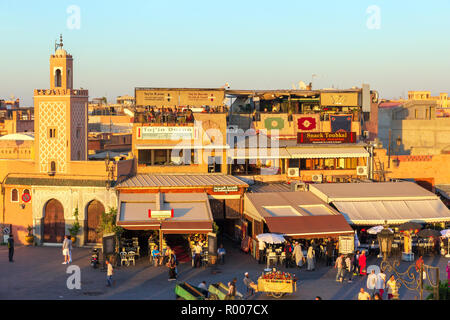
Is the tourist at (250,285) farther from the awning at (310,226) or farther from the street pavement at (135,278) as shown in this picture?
the awning at (310,226)

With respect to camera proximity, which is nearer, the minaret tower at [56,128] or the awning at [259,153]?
the minaret tower at [56,128]

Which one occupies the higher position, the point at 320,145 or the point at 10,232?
the point at 320,145

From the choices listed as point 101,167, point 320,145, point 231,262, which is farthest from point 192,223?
point 320,145

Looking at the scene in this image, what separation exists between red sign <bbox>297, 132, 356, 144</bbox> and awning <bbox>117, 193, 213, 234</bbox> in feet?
26.9

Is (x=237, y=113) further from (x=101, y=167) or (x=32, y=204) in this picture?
(x=32, y=204)

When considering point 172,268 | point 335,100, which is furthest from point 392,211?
point 172,268

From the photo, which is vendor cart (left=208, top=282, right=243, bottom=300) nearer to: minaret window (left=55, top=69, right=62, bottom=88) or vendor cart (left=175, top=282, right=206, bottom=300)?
vendor cart (left=175, top=282, right=206, bottom=300)

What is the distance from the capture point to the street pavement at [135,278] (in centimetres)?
2473

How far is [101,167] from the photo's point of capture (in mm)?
33656

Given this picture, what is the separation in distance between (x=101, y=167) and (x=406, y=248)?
47.6ft

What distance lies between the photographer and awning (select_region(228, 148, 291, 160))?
1455 inches

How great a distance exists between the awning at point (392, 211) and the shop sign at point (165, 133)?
8447 mm

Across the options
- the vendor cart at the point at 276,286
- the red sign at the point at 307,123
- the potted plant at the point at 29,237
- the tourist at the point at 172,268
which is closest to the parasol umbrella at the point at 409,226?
the vendor cart at the point at 276,286
